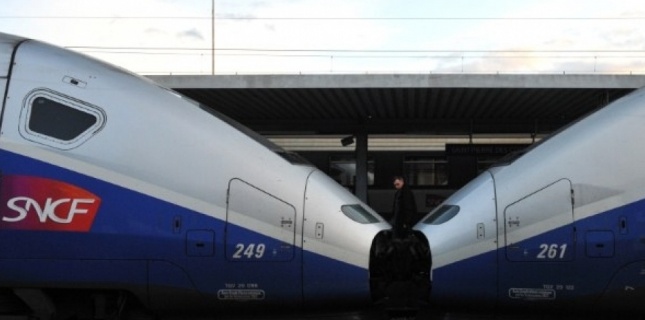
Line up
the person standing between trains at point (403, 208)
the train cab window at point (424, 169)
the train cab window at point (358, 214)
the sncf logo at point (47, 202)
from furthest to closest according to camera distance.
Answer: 1. the train cab window at point (424, 169)
2. the person standing between trains at point (403, 208)
3. the train cab window at point (358, 214)
4. the sncf logo at point (47, 202)

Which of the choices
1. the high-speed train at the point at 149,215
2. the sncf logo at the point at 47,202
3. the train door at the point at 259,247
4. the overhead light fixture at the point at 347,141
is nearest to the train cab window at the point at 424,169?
the overhead light fixture at the point at 347,141

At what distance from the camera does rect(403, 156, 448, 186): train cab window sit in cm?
1950

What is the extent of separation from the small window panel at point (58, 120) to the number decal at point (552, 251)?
3648 millimetres

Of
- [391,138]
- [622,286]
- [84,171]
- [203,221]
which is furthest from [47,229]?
[391,138]

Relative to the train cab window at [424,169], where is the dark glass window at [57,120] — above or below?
below

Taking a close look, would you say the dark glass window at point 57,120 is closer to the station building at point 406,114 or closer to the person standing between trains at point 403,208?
the person standing between trains at point 403,208

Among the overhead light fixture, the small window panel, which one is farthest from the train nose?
the overhead light fixture

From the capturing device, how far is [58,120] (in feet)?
15.9

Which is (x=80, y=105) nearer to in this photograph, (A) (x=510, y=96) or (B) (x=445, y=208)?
(B) (x=445, y=208)

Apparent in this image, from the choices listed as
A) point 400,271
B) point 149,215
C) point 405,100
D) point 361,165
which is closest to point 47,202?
point 149,215

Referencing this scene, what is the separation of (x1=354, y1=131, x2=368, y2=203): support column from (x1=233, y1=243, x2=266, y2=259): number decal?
41.4 ft


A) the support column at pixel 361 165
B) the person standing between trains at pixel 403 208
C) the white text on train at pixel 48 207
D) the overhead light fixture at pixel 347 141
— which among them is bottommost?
the white text on train at pixel 48 207

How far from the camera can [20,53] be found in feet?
16.6

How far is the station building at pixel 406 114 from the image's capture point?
12.7 meters
